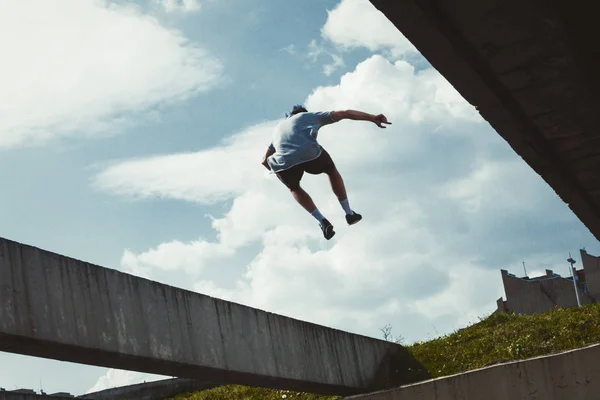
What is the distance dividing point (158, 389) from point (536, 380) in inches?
372

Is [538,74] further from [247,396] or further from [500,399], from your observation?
[247,396]

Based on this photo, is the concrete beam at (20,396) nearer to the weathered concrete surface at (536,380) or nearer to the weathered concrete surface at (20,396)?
the weathered concrete surface at (20,396)

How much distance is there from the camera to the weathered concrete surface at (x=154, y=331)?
7.16m

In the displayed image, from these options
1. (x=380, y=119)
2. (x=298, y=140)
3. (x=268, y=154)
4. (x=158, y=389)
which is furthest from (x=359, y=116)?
(x=158, y=389)

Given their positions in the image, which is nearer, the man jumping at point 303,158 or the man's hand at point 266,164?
the man jumping at point 303,158

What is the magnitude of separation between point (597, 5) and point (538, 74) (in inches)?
18.6

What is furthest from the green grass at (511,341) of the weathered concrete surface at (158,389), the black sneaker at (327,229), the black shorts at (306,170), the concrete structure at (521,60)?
the concrete structure at (521,60)

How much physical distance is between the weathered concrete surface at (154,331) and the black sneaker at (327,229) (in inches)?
49.7

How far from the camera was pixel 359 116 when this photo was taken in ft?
33.4

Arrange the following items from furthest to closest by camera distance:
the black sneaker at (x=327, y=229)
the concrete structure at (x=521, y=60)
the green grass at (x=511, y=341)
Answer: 1. the green grass at (x=511, y=341)
2. the black sneaker at (x=327, y=229)
3. the concrete structure at (x=521, y=60)

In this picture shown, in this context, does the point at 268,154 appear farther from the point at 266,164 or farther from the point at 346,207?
the point at 346,207

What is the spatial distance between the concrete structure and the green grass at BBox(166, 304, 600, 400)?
7.14 m

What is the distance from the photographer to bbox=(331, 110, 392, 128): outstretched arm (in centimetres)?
923

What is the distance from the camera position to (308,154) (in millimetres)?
11539
